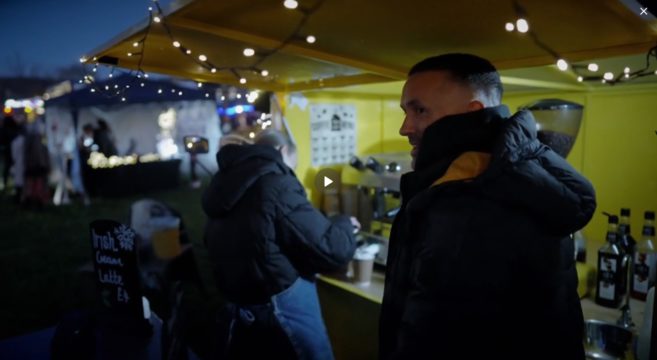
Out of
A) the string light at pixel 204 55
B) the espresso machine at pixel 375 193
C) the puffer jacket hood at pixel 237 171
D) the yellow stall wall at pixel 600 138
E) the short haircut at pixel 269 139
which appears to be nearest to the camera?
the string light at pixel 204 55

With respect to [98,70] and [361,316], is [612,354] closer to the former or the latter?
[361,316]

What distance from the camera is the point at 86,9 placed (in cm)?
159

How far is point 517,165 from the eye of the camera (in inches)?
33.6

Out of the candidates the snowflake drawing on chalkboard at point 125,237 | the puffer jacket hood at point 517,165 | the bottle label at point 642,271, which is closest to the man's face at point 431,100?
the puffer jacket hood at point 517,165

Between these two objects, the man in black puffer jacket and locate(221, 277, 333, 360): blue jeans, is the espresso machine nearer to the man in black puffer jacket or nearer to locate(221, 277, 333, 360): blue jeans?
locate(221, 277, 333, 360): blue jeans

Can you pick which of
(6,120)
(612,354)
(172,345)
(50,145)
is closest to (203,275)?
(50,145)

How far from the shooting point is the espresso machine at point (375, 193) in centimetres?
260

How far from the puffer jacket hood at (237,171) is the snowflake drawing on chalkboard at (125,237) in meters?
0.37

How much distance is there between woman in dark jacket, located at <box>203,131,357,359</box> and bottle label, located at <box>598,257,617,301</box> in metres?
1.22

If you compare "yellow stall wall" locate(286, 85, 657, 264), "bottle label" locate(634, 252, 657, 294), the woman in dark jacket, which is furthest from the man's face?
"bottle label" locate(634, 252, 657, 294)

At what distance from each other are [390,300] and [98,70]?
179cm

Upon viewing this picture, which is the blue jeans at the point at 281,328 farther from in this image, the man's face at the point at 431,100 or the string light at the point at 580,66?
the string light at the point at 580,66

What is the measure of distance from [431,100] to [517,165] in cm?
34

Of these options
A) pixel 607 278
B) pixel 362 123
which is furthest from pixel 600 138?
pixel 362 123
